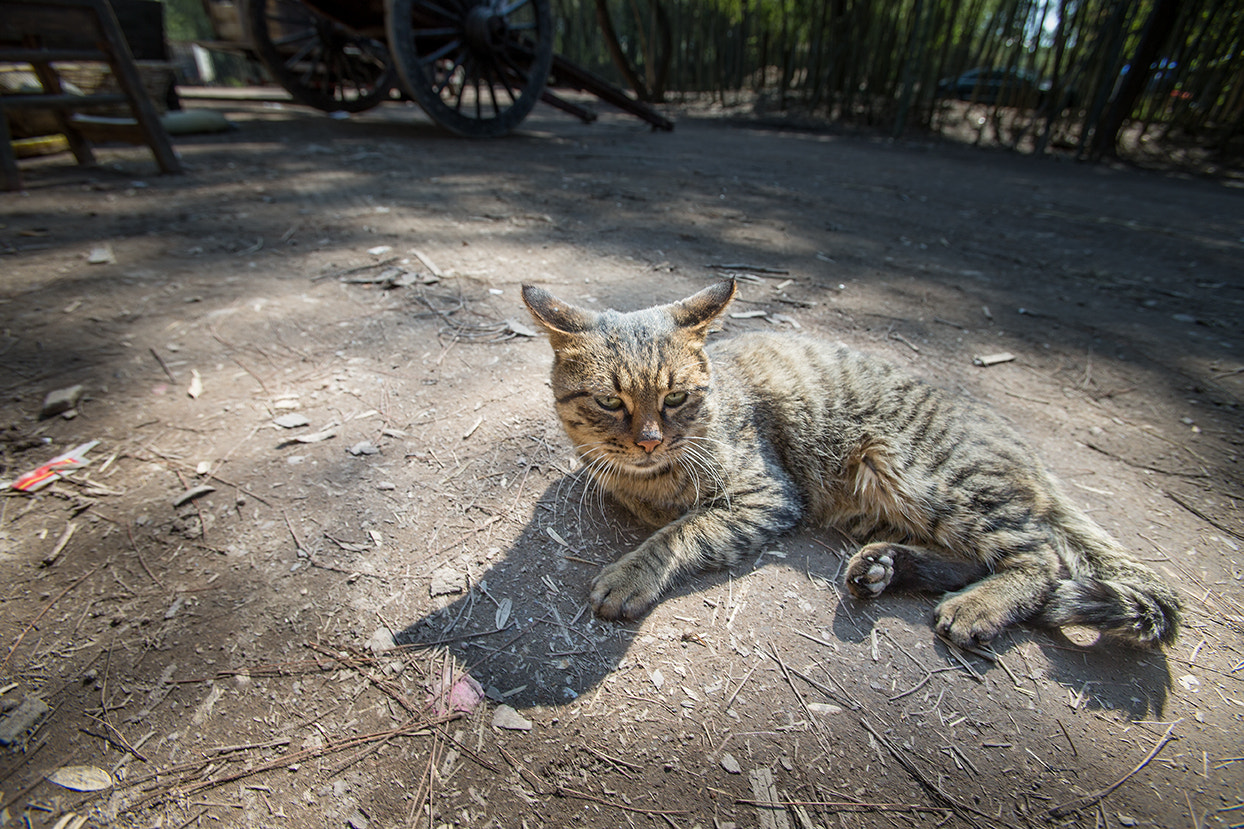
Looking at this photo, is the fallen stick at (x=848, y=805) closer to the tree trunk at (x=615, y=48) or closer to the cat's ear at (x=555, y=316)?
the cat's ear at (x=555, y=316)

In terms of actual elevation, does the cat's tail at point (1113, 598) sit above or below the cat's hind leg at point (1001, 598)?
above

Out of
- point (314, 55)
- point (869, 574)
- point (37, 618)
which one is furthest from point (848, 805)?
point (314, 55)

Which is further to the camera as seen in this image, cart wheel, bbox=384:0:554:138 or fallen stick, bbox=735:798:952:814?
cart wheel, bbox=384:0:554:138

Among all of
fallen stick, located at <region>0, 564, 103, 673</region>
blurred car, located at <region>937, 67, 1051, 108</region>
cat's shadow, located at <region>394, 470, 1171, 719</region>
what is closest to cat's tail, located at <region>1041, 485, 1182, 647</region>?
cat's shadow, located at <region>394, 470, 1171, 719</region>

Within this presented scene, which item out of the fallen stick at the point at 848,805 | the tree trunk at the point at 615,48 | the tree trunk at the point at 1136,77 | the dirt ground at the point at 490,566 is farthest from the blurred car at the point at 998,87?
the fallen stick at the point at 848,805

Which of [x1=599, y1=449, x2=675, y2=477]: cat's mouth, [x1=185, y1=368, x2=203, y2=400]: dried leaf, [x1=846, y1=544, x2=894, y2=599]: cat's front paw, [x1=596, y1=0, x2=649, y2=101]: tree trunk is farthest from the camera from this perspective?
[x1=596, y1=0, x2=649, y2=101]: tree trunk

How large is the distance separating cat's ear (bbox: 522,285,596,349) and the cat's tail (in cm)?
203

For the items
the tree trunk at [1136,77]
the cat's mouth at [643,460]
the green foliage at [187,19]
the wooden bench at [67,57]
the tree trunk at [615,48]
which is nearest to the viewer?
the cat's mouth at [643,460]

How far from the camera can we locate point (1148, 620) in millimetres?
1914

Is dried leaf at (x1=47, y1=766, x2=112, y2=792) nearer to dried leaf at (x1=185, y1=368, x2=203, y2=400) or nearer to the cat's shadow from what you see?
the cat's shadow

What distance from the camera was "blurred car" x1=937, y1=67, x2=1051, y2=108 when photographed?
1047 centimetres

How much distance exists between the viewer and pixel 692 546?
2.25 metres

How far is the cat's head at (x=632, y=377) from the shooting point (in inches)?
87.9

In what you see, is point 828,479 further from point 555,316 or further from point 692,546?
point 555,316
